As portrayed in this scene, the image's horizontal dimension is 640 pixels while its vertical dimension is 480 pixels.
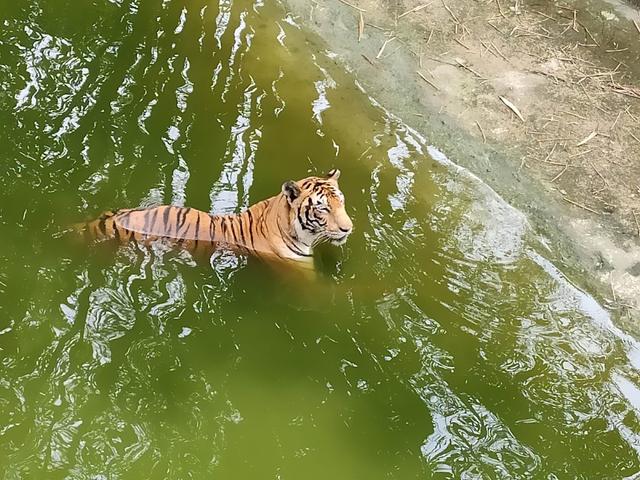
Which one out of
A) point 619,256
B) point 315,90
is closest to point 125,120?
point 315,90

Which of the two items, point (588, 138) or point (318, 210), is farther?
point (588, 138)

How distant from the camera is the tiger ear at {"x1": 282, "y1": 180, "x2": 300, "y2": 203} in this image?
3342 mm

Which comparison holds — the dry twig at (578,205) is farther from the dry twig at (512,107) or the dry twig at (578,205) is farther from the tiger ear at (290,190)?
the tiger ear at (290,190)

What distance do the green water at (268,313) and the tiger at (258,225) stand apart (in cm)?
10

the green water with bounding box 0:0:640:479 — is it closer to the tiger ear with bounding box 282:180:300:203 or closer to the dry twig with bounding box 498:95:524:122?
the tiger ear with bounding box 282:180:300:203

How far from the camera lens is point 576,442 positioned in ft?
9.65

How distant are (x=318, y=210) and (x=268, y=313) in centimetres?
55

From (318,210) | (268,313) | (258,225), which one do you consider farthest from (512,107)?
(268,313)

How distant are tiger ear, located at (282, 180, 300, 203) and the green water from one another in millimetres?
406

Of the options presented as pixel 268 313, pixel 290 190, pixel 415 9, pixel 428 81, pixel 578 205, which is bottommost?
pixel 268 313

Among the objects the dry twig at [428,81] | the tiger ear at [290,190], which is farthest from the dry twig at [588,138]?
the tiger ear at [290,190]

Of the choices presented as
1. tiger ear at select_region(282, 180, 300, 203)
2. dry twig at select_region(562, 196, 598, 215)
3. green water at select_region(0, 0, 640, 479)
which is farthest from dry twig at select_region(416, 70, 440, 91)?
tiger ear at select_region(282, 180, 300, 203)

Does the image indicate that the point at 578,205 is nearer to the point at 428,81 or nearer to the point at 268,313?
the point at 428,81

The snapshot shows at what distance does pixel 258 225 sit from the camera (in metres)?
3.57
